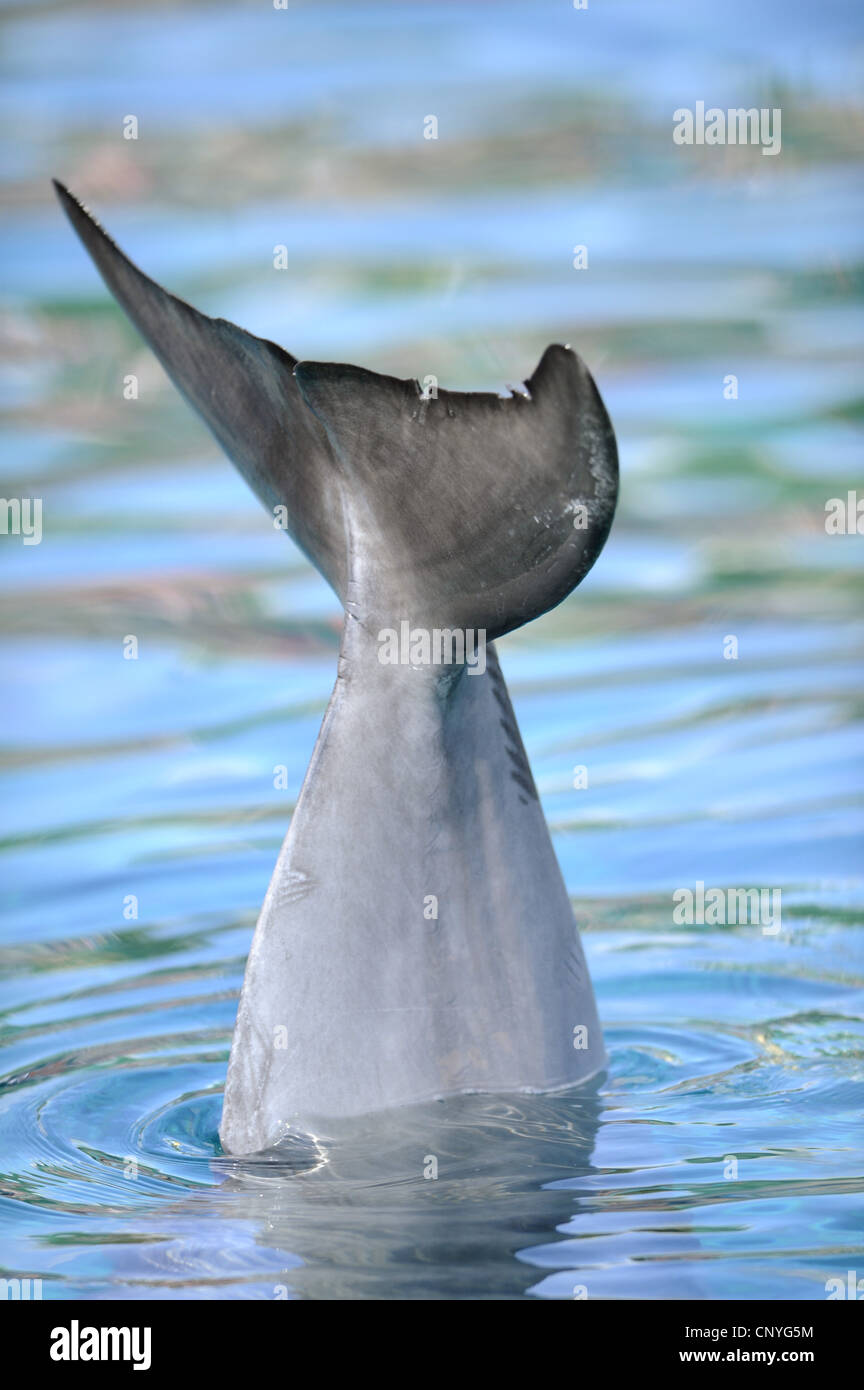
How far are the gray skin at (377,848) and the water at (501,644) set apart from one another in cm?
16

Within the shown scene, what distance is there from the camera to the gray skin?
203 inches

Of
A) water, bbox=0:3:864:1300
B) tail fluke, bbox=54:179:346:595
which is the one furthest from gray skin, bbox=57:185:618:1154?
water, bbox=0:3:864:1300

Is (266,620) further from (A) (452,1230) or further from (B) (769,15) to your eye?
(B) (769,15)

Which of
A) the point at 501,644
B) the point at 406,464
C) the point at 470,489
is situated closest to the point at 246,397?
the point at 406,464

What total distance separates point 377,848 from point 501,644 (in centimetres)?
628

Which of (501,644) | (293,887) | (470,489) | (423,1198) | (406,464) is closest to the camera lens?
(470,489)

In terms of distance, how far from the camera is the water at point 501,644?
525cm

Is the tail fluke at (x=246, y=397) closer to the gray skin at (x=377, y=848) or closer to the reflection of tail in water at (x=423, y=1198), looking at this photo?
the gray skin at (x=377, y=848)


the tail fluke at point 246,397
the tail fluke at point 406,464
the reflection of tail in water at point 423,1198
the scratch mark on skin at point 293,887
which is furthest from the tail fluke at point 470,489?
the reflection of tail in water at point 423,1198

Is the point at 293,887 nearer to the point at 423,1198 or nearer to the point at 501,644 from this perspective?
the point at 423,1198

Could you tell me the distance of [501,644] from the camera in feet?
37.6

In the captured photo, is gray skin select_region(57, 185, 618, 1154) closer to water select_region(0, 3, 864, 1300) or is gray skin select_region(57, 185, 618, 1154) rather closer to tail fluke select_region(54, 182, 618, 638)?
tail fluke select_region(54, 182, 618, 638)
